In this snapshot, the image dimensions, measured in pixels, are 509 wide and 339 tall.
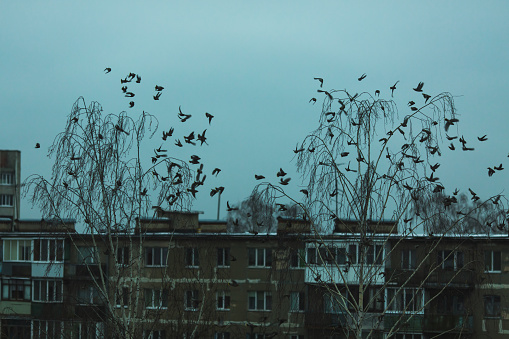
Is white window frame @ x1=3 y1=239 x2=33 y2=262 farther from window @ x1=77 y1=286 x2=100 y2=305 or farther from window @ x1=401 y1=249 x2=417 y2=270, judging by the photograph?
window @ x1=401 y1=249 x2=417 y2=270

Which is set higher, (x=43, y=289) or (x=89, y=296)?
(x=89, y=296)

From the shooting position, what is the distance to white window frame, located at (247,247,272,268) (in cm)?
4266

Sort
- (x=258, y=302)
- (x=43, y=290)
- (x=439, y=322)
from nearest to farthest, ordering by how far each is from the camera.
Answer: (x=439, y=322) → (x=258, y=302) → (x=43, y=290)

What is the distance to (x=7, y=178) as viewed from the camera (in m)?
79.3

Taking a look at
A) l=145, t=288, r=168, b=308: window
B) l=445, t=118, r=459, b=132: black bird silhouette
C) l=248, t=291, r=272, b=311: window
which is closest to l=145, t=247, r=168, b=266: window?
l=248, t=291, r=272, b=311: window

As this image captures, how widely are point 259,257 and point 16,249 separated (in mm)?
15082

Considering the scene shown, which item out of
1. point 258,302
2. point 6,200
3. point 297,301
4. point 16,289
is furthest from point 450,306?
point 6,200

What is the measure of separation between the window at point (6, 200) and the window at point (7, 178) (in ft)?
4.13

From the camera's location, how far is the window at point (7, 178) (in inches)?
3113

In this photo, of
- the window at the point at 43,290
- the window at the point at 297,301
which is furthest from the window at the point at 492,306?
the window at the point at 43,290

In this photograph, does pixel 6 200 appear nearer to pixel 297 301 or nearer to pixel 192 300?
pixel 192 300

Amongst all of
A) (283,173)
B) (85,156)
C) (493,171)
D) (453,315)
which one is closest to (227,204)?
(283,173)

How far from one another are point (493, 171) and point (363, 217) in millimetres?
2214

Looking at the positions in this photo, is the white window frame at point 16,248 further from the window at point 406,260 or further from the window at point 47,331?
the window at point 406,260
